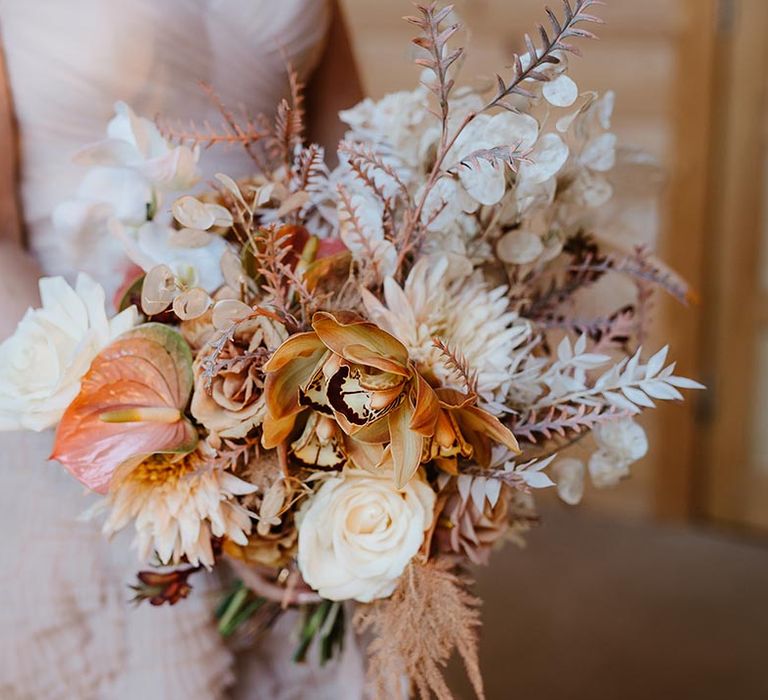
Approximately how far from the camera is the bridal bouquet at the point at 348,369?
1.86 ft

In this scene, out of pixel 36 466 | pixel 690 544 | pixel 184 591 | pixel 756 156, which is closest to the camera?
pixel 184 591

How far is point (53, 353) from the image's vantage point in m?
0.61

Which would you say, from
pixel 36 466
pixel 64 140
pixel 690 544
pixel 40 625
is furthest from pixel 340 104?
pixel 690 544

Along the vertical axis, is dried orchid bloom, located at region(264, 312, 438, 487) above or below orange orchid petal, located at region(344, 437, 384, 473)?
above

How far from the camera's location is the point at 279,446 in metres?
0.59

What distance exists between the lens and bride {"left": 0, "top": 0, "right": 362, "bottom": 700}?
2.57 ft

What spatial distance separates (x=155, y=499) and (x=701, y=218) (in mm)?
1990

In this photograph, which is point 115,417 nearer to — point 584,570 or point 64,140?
point 64,140

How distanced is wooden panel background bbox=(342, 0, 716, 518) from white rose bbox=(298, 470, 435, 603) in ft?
5.39

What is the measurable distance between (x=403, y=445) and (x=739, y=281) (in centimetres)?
198

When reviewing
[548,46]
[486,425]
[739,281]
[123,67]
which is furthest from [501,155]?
[739,281]

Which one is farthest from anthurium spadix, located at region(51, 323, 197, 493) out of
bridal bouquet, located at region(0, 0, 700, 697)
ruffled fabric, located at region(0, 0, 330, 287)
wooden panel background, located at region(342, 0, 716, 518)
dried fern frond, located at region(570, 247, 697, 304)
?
wooden panel background, located at region(342, 0, 716, 518)

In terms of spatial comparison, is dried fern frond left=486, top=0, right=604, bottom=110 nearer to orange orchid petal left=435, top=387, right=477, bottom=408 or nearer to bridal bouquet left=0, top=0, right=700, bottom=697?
bridal bouquet left=0, top=0, right=700, bottom=697

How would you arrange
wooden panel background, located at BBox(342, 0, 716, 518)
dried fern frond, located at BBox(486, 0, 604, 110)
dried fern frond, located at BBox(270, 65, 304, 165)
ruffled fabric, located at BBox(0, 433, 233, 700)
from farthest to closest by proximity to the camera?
wooden panel background, located at BBox(342, 0, 716, 518) → ruffled fabric, located at BBox(0, 433, 233, 700) → dried fern frond, located at BBox(270, 65, 304, 165) → dried fern frond, located at BBox(486, 0, 604, 110)
